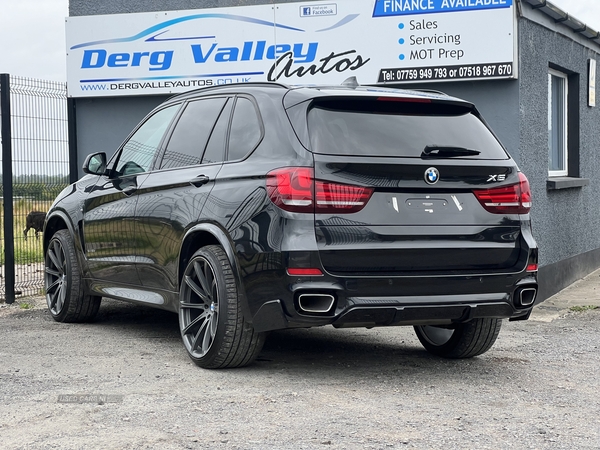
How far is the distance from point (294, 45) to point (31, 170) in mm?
3167

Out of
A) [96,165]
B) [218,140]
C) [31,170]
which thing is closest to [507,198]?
[218,140]

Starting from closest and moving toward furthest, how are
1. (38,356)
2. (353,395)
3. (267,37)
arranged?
1. (353,395)
2. (38,356)
3. (267,37)

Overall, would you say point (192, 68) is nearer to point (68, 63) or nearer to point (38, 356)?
point (68, 63)

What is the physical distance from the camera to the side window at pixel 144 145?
7.20 metres

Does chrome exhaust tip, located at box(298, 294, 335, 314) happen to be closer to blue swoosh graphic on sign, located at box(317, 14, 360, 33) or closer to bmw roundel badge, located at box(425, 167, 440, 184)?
bmw roundel badge, located at box(425, 167, 440, 184)

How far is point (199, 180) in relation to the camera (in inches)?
246

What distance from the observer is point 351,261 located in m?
5.41

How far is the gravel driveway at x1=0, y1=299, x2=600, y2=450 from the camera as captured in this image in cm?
447

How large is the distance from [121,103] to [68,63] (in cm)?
83

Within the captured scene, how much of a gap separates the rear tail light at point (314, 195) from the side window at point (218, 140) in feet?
3.05

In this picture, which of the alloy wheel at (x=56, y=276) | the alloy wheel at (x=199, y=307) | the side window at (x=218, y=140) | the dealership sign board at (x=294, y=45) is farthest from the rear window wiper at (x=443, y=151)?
the dealership sign board at (x=294, y=45)

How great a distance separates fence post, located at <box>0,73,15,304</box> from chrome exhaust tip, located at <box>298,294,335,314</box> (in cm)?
535

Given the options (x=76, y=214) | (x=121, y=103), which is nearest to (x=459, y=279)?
(x=76, y=214)

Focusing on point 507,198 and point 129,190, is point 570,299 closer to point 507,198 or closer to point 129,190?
point 507,198
